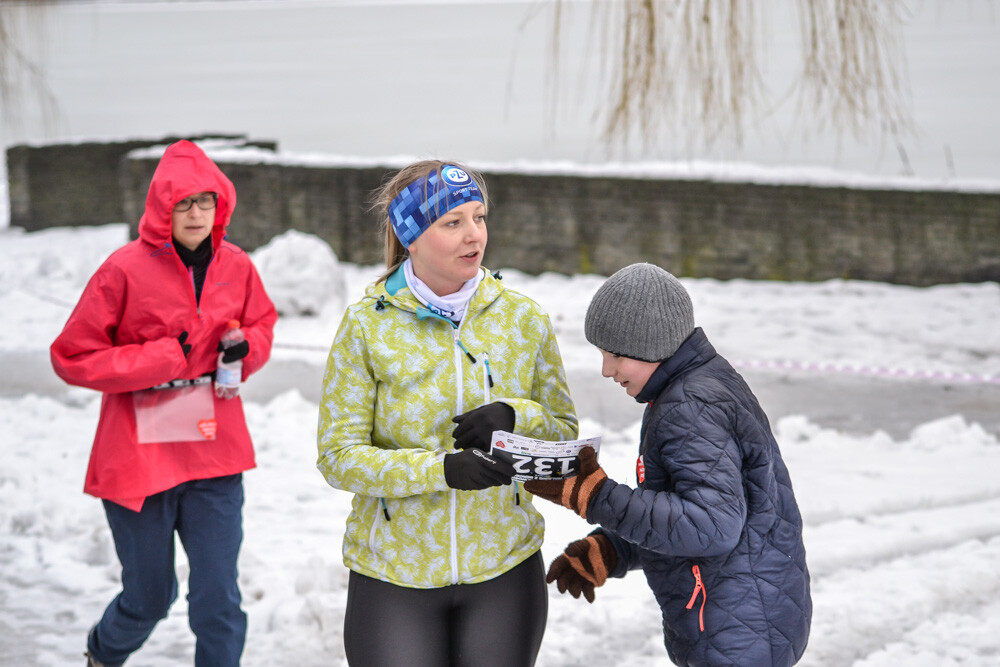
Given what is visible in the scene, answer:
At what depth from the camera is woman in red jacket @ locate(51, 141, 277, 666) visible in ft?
10.2

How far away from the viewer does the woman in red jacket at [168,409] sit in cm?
310

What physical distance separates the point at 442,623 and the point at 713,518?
0.72m

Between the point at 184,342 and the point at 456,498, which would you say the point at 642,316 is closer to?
the point at 456,498

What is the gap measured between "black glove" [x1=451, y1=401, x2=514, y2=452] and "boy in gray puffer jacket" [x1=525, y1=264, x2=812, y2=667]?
0.16 meters

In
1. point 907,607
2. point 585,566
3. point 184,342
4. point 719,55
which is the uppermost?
point 719,55

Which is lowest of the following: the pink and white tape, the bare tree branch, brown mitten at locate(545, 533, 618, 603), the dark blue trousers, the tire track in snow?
the tire track in snow

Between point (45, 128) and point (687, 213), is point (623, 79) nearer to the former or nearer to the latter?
point (45, 128)

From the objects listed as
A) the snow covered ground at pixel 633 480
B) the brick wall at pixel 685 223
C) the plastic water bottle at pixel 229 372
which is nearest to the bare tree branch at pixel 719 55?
the plastic water bottle at pixel 229 372

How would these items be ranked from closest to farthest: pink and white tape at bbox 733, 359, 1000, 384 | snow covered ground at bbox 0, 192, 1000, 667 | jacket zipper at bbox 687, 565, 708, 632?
1. jacket zipper at bbox 687, 565, 708, 632
2. snow covered ground at bbox 0, 192, 1000, 667
3. pink and white tape at bbox 733, 359, 1000, 384

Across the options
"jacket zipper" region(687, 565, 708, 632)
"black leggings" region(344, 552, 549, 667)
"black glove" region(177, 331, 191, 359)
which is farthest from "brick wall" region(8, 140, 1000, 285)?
"jacket zipper" region(687, 565, 708, 632)

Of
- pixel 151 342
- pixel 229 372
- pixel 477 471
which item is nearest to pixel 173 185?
pixel 151 342

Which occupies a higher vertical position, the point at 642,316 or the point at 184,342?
the point at 642,316

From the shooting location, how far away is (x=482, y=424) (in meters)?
2.38

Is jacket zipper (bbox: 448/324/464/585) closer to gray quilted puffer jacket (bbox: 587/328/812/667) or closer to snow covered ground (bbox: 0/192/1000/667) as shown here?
gray quilted puffer jacket (bbox: 587/328/812/667)
